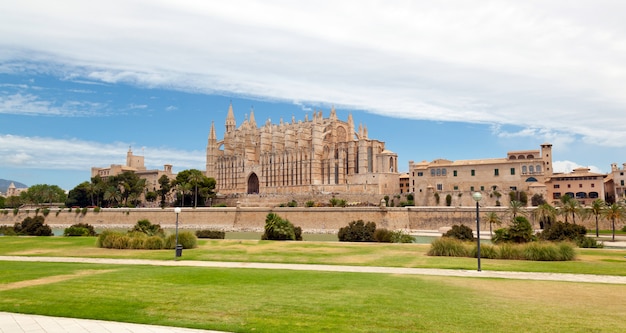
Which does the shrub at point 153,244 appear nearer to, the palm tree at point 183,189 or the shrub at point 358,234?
the shrub at point 358,234

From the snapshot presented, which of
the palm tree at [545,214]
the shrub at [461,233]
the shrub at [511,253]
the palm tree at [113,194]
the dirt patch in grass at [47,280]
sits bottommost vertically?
the dirt patch in grass at [47,280]

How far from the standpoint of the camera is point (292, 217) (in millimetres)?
56375

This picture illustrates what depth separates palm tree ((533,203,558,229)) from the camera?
43.5 meters

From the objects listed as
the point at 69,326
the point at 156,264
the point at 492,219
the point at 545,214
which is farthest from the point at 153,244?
the point at 545,214

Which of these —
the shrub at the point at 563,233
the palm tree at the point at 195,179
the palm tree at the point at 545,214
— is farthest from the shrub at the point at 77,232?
the palm tree at the point at 195,179

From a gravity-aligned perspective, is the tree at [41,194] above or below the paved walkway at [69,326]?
above

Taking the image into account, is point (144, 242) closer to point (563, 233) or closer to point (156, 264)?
point (156, 264)

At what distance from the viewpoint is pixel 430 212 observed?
167 feet

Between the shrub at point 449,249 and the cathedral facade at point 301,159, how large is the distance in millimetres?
49229

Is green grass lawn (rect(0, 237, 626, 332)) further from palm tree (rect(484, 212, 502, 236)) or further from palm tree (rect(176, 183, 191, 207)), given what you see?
palm tree (rect(176, 183, 191, 207))

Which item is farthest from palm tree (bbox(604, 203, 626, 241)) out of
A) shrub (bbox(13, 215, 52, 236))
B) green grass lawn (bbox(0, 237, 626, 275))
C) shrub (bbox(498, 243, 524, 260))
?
shrub (bbox(13, 215, 52, 236))

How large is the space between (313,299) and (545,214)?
1561 inches

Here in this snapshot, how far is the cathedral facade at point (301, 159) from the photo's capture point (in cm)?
7506

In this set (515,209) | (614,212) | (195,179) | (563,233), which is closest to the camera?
(563,233)
